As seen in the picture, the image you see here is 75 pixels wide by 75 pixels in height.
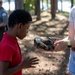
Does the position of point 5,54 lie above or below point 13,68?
above

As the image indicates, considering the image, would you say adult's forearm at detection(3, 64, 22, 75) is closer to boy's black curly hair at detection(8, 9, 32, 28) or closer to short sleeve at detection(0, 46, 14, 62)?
short sleeve at detection(0, 46, 14, 62)

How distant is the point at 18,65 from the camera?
2.05m

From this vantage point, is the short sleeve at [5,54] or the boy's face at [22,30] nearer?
the short sleeve at [5,54]

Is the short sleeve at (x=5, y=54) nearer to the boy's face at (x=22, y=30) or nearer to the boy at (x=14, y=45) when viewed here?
the boy at (x=14, y=45)

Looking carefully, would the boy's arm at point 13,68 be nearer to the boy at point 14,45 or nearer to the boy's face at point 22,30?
the boy at point 14,45

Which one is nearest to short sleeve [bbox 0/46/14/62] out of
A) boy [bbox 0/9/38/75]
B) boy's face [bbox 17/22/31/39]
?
boy [bbox 0/9/38/75]

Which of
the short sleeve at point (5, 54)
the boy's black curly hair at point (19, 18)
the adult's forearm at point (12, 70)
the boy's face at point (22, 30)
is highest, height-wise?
the boy's black curly hair at point (19, 18)

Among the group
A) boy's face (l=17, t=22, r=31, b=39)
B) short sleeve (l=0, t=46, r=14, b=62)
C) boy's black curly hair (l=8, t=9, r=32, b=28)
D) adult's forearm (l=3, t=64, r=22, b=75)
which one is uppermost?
boy's black curly hair (l=8, t=9, r=32, b=28)

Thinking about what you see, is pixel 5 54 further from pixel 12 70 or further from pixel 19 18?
pixel 19 18

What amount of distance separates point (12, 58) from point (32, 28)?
30.4 ft

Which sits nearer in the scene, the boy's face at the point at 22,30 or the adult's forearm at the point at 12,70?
the adult's forearm at the point at 12,70

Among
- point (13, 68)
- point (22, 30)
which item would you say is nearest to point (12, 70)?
point (13, 68)

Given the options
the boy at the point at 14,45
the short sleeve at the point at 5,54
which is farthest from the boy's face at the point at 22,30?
the short sleeve at the point at 5,54

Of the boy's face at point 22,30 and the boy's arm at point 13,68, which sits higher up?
the boy's face at point 22,30
